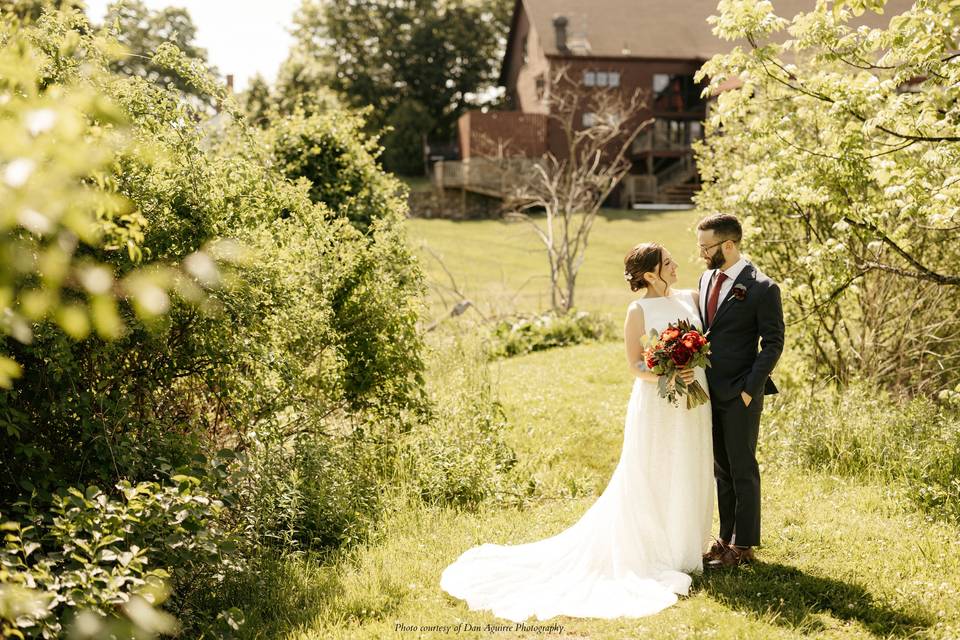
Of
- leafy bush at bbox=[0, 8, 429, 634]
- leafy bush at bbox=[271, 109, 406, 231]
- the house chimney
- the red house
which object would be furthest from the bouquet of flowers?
the house chimney

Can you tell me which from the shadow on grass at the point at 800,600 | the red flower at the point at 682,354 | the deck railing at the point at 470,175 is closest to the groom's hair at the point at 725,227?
the red flower at the point at 682,354

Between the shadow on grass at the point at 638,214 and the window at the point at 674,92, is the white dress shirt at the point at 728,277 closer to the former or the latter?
the shadow on grass at the point at 638,214

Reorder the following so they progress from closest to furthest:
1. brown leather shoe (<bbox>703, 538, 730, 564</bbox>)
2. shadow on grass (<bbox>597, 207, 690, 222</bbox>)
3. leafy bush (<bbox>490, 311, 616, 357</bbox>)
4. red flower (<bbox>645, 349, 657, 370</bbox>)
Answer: red flower (<bbox>645, 349, 657, 370</bbox>) < brown leather shoe (<bbox>703, 538, 730, 564</bbox>) < leafy bush (<bbox>490, 311, 616, 357</bbox>) < shadow on grass (<bbox>597, 207, 690, 222</bbox>)

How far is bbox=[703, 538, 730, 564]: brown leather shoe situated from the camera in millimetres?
5441

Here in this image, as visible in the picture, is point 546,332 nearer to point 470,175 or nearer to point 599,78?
point 470,175

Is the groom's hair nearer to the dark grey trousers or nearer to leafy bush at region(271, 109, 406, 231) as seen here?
the dark grey trousers

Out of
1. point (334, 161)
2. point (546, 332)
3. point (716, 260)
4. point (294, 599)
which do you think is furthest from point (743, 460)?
point (546, 332)

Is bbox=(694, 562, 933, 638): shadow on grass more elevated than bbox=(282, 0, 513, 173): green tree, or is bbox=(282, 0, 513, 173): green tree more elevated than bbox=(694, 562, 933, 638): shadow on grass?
bbox=(282, 0, 513, 173): green tree

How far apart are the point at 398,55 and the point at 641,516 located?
41.8m

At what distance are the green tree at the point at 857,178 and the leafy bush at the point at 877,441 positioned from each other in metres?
0.81

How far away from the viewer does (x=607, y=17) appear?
4134cm

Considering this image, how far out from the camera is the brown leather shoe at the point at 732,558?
534cm

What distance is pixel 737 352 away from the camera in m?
5.29

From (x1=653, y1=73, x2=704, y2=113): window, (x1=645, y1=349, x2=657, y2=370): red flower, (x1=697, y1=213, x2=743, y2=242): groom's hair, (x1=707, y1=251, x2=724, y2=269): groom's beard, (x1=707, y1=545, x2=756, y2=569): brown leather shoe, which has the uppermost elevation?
(x1=653, y1=73, x2=704, y2=113): window
